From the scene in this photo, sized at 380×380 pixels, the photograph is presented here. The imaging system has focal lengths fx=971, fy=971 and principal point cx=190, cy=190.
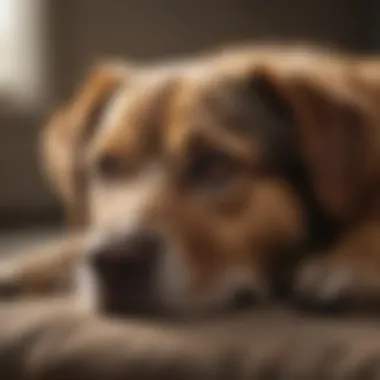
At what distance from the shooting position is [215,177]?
57.5 inches

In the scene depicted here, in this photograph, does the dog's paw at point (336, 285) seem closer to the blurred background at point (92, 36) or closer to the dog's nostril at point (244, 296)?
the dog's nostril at point (244, 296)

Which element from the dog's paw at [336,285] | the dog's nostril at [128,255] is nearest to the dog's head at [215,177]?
the dog's nostril at [128,255]

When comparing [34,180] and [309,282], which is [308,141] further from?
[34,180]

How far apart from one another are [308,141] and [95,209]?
378mm

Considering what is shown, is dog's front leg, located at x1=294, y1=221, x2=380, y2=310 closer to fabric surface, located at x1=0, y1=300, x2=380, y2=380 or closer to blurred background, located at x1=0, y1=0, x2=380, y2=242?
fabric surface, located at x1=0, y1=300, x2=380, y2=380

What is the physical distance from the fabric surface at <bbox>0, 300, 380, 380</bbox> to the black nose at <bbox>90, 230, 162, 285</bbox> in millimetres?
131

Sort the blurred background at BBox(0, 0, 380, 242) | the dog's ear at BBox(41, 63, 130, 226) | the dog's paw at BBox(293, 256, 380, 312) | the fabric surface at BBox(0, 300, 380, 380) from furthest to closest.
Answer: the blurred background at BBox(0, 0, 380, 242), the dog's ear at BBox(41, 63, 130, 226), the dog's paw at BBox(293, 256, 380, 312), the fabric surface at BBox(0, 300, 380, 380)

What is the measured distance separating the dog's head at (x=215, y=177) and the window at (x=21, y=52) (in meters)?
1.48

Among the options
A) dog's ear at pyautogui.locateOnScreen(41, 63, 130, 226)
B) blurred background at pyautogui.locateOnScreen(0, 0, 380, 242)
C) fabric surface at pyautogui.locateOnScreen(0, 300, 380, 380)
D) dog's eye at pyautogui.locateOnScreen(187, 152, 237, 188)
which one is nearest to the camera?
fabric surface at pyautogui.locateOnScreen(0, 300, 380, 380)

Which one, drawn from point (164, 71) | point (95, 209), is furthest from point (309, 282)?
point (164, 71)

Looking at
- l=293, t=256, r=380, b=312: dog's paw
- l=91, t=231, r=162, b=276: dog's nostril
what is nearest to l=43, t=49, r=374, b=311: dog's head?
l=91, t=231, r=162, b=276: dog's nostril

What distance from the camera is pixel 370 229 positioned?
1.41m

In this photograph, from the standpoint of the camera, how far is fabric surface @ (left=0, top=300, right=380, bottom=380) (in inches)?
38.9

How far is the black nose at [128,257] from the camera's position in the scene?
1.26 meters
